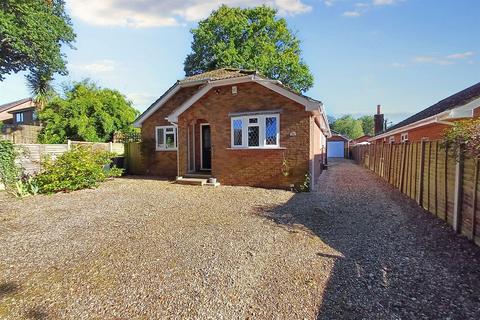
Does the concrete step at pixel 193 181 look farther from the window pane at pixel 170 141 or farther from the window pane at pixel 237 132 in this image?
the window pane at pixel 170 141

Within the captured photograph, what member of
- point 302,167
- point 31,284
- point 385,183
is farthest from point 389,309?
point 385,183

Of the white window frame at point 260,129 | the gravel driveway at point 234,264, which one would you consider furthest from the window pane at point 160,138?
the gravel driveway at point 234,264

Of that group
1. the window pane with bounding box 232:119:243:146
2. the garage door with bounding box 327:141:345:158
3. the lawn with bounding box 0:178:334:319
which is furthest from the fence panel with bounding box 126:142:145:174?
the garage door with bounding box 327:141:345:158

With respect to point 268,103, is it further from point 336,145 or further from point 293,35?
point 336,145

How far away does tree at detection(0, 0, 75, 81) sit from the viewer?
53.7ft

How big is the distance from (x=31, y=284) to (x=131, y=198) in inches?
225

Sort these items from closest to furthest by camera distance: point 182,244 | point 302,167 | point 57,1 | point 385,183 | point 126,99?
point 182,244, point 302,167, point 385,183, point 57,1, point 126,99

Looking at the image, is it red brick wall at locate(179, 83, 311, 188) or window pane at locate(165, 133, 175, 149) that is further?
window pane at locate(165, 133, 175, 149)

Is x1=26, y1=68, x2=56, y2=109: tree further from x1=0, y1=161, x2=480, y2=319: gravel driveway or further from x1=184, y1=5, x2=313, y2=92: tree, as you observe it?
x1=0, y1=161, x2=480, y2=319: gravel driveway

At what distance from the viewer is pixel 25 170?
1214 centimetres

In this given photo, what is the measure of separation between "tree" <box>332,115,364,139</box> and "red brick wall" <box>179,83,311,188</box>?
238ft

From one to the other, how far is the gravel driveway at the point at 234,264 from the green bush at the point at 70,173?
9.93 feet

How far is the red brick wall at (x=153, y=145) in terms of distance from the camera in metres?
15.6

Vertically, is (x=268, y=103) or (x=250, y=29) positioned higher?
(x=250, y=29)
